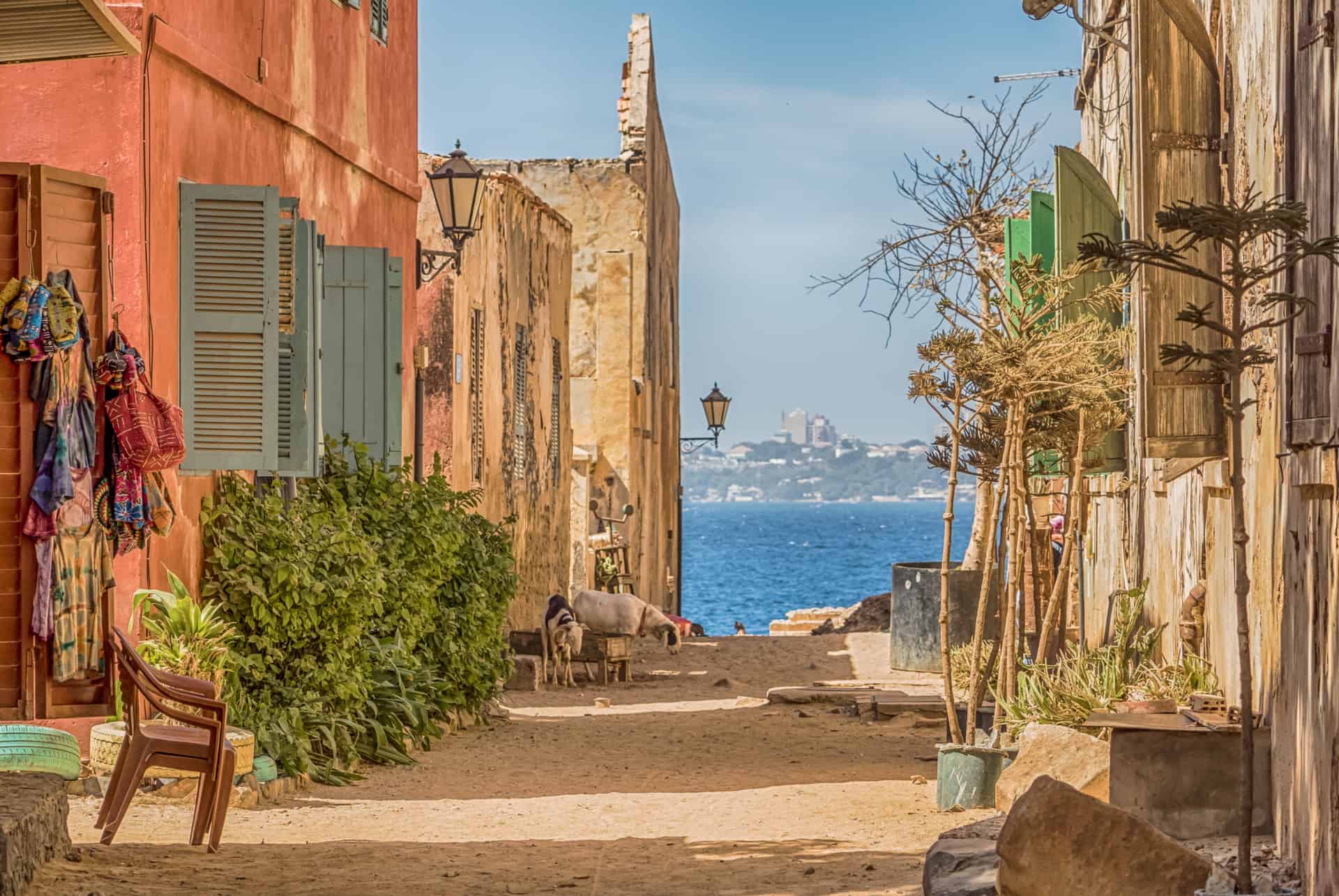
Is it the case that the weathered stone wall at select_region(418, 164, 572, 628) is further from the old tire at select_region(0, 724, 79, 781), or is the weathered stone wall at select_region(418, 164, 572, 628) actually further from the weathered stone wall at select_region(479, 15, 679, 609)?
the old tire at select_region(0, 724, 79, 781)

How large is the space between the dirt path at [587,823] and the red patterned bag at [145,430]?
5.41 feet

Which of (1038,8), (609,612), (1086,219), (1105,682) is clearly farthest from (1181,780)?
(609,612)

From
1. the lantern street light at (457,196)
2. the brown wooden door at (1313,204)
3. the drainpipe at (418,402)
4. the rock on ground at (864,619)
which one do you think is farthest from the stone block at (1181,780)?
the rock on ground at (864,619)

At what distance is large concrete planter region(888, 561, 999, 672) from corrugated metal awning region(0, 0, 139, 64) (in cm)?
1056

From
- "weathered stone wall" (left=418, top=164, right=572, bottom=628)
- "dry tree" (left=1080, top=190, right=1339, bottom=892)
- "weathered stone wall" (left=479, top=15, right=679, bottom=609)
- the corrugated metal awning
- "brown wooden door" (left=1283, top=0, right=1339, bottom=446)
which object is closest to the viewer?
"dry tree" (left=1080, top=190, right=1339, bottom=892)

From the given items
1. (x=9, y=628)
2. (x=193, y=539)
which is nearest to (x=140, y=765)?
(x=9, y=628)

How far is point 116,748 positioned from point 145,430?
4.98 feet

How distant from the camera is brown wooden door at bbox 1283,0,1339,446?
515cm

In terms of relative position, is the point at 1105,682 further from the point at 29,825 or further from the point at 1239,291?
the point at 29,825

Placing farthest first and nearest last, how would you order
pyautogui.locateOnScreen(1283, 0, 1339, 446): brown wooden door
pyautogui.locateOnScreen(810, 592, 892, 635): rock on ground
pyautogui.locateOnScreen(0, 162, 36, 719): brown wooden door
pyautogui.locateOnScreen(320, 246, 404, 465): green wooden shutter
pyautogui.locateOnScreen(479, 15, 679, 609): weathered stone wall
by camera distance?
pyautogui.locateOnScreen(810, 592, 892, 635): rock on ground, pyautogui.locateOnScreen(479, 15, 679, 609): weathered stone wall, pyautogui.locateOnScreen(320, 246, 404, 465): green wooden shutter, pyautogui.locateOnScreen(0, 162, 36, 719): brown wooden door, pyautogui.locateOnScreen(1283, 0, 1339, 446): brown wooden door

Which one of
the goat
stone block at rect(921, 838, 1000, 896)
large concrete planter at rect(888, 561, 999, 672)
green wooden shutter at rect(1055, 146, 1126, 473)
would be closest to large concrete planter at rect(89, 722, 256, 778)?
stone block at rect(921, 838, 1000, 896)

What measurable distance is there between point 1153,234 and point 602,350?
55.8ft

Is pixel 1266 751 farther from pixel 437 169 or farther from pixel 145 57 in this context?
pixel 437 169

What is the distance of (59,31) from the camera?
6820mm
